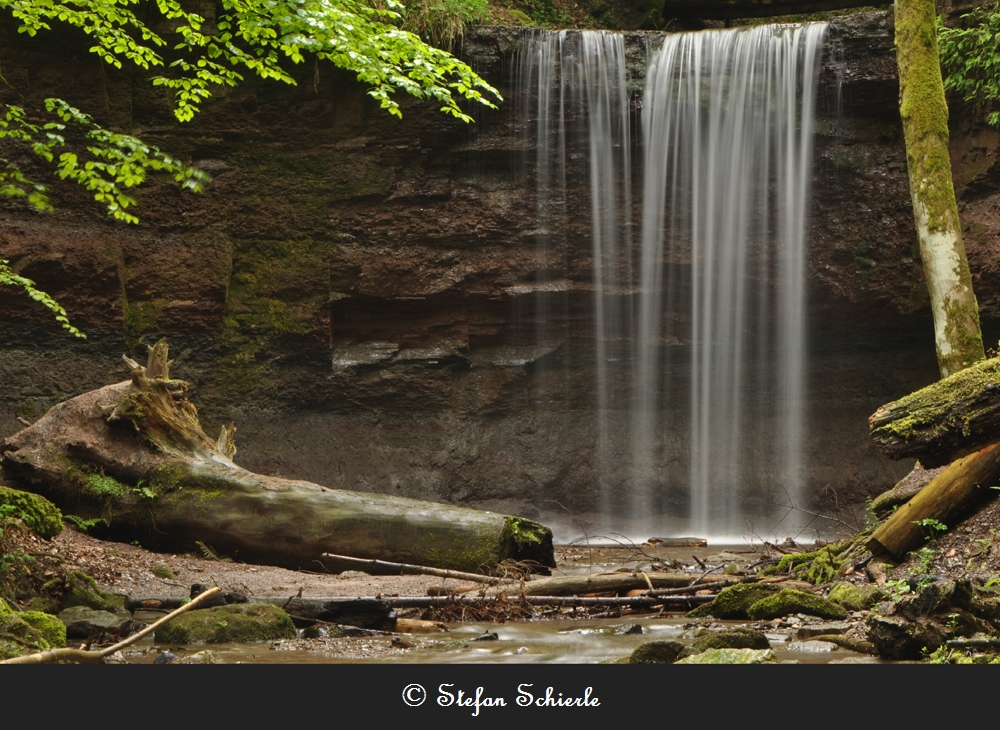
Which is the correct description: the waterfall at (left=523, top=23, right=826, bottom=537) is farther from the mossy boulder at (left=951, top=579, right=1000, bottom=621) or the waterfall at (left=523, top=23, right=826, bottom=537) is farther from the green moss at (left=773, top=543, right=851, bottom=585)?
the mossy boulder at (left=951, top=579, right=1000, bottom=621)

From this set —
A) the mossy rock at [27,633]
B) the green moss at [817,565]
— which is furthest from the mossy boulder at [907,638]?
the mossy rock at [27,633]

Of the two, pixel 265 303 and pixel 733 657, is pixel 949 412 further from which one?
pixel 265 303

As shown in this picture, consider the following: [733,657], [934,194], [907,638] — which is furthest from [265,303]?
[907,638]

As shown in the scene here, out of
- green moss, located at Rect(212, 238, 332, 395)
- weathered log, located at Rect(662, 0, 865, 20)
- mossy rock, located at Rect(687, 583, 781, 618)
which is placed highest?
weathered log, located at Rect(662, 0, 865, 20)

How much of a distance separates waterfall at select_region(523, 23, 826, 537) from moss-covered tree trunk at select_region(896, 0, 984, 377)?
16.9 ft

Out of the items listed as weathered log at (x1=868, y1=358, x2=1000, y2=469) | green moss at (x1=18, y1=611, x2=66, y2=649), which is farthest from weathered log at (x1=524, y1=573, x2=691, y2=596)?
green moss at (x1=18, y1=611, x2=66, y2=649)

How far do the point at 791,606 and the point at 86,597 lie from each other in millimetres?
3930

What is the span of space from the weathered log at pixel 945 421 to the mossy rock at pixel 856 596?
0.80 meters

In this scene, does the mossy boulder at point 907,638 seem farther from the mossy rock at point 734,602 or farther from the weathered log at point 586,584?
the weathered log at point 586,584

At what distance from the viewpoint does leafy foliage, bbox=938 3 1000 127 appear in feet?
38.9

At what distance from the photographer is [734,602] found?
512cm
